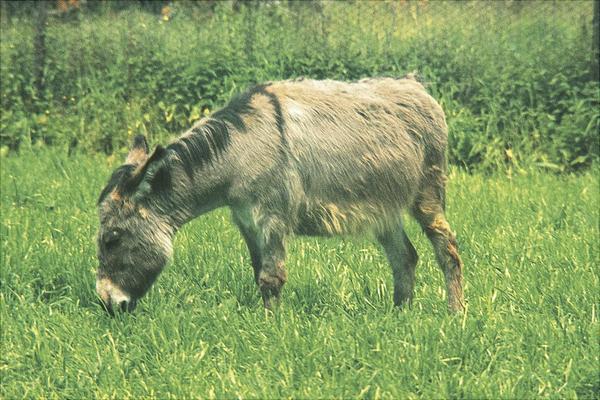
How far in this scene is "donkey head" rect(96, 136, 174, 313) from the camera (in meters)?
5.65

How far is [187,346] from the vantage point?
210 inches

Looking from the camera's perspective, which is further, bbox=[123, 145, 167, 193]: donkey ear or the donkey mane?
the donkey mane

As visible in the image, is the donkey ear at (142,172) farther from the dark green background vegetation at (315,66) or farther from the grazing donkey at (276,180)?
the dark green background vegetation at (315,66)

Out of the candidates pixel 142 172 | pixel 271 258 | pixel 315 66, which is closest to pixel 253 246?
pixel 271 258

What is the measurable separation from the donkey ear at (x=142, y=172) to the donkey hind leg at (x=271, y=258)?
0.66 meters

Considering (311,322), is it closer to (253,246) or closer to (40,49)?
(253,246)

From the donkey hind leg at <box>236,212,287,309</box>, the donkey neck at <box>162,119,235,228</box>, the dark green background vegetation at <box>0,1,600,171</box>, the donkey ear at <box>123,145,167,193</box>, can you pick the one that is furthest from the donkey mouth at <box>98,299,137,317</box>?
the dark green background vegetation at <box>0,1,600,171</box>

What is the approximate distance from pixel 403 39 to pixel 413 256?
520 cm

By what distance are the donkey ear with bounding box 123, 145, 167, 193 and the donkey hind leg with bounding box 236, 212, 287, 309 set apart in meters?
0.66

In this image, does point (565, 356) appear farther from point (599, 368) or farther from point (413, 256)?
point (413, 256)

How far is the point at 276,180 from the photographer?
5664 millimetres

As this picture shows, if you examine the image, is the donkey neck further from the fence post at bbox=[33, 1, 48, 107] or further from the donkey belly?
the fence post at bbox=[33, 1, 48, 107]

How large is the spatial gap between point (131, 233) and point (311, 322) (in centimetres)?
112

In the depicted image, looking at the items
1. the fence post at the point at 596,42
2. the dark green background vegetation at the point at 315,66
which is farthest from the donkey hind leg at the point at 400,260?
the fence post at the point at 596,42
